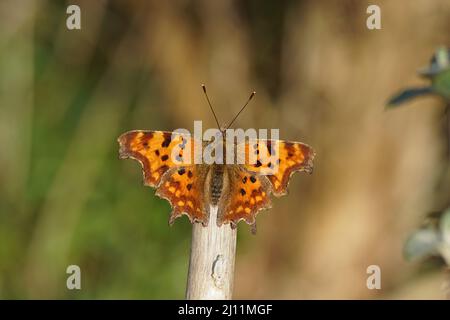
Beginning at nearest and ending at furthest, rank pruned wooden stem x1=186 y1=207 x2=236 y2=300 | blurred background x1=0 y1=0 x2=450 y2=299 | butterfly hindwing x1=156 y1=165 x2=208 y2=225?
1. pruned wooden stem x1=186 y1=207 x2=236 y2=300
2. butterfly hindwing x1=156 y1=165 x2=208 y2=225
3. blurred background x1=0 y1=0 x2=450 y2=299

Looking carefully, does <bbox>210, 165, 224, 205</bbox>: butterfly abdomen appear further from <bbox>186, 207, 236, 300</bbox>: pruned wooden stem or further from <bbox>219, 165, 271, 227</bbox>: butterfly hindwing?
<bbox>186, 207, 236, 300</bbox>: pruned wooden stem

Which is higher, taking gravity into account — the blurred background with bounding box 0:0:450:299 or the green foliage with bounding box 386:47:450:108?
the blurred background with bounding box 0:0:450:299

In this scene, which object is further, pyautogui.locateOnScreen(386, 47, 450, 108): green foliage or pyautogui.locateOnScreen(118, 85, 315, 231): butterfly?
pyautogui.locateOnScreen(118, 85, 315, 231): butterfly

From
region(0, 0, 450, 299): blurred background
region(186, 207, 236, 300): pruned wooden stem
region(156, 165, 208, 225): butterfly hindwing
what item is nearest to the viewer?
region(186, 207, 236, 300): pruned wooden stem

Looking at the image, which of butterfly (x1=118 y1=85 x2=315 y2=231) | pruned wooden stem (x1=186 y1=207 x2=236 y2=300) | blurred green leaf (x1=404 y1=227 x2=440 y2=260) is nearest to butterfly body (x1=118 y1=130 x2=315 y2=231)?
butterfly (x1=118 y1=85 x2=315 y2=231)
